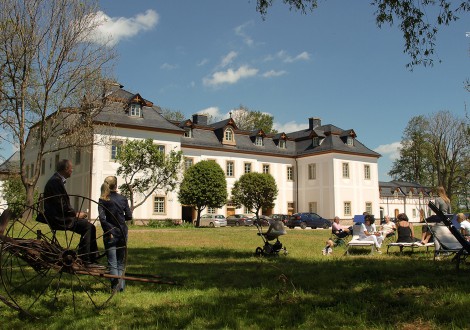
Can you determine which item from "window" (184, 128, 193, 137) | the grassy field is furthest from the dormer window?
the grassy field

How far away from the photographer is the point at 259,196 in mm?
41031

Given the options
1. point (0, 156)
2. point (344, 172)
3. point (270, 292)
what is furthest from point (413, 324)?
point (344, 172)

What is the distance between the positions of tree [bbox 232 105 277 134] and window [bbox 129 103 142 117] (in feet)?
88.4

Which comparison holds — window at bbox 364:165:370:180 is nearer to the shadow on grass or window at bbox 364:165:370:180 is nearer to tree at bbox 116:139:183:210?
tree at bbox 116:139:183:210

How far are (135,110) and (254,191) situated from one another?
1248cm

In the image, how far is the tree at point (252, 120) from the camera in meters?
64.0

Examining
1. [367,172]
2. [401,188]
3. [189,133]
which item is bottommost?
[401,188]

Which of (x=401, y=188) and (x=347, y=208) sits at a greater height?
(x=401, y=188)

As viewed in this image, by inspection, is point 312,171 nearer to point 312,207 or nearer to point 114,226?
point 312,207

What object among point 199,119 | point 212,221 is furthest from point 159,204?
point 199,119

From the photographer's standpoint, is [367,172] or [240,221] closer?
[240,221]

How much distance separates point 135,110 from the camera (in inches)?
1490

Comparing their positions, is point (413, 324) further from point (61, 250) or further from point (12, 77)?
point (12, 77)

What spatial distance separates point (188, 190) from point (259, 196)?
8278 millimetres
